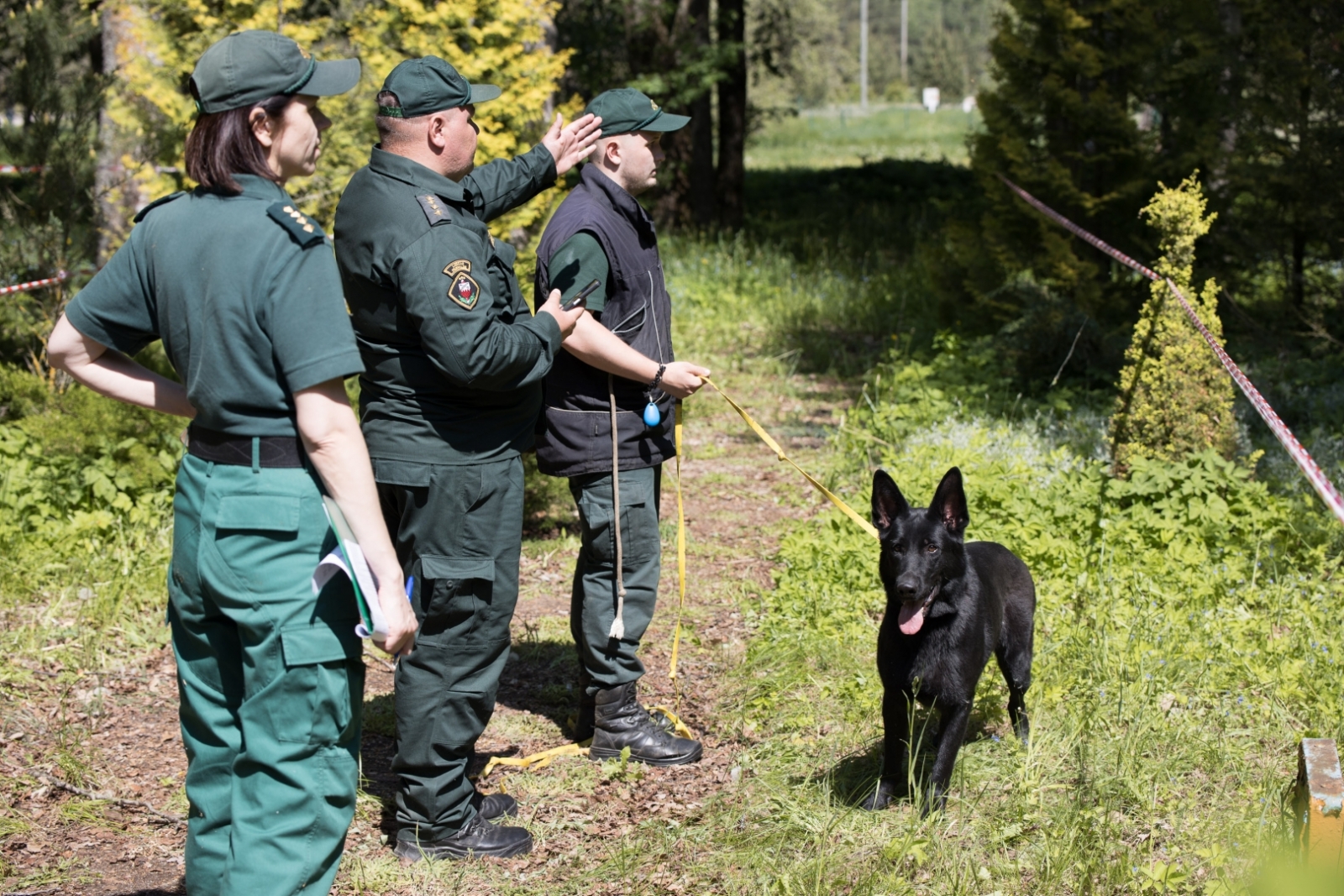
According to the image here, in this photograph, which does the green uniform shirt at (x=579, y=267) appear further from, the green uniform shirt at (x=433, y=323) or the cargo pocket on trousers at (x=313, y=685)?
the cargo pocket on trousers at (x=313, y=685)

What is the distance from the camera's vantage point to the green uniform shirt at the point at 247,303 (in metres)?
2.34

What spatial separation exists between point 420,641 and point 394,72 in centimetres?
163

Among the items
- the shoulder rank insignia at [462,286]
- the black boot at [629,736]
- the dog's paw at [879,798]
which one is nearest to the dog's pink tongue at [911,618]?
the dog's paw at [879,798]

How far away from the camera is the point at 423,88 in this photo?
3.17 m

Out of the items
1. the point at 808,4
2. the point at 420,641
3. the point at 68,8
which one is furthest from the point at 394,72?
the point at 808,4

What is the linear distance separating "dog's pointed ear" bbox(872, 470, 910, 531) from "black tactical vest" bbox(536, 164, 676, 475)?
33.5 inches

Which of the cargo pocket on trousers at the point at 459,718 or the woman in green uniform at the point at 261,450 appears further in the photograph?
the cargo pocket on trousers at the point at 459,718

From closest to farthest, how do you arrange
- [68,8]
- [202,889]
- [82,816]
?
[202,889] → [82,816] → [68,8]

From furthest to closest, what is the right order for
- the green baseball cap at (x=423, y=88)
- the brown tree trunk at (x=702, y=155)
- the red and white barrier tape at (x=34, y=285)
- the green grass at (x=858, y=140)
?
the green grass at (x=858, y=140), the brown tree trunk at (x=702, y=155), the red and white barrier tape at (x=34, y=285), the green baseball cap at (x=423, y=88)

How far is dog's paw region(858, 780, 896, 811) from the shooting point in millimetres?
3625

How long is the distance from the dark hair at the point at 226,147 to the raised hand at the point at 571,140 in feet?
4.63

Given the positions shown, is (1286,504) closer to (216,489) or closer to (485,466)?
(485,466)

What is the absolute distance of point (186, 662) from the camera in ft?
8.41

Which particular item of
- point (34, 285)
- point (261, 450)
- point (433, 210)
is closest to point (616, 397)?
point (433, 210)
